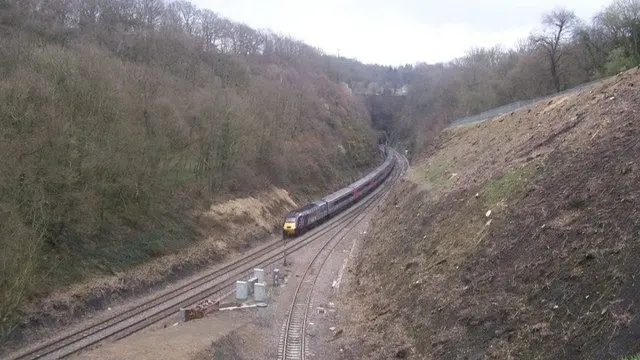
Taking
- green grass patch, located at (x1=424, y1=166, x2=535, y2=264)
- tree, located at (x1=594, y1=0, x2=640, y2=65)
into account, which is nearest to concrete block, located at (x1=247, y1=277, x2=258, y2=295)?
green grass patch, located at (x1=424, y1=166, x2=535, y2=264)

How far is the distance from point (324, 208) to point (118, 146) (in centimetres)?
1882

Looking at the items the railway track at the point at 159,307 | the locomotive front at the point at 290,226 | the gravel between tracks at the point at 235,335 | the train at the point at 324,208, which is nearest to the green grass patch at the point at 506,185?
the gravel between tracks at the point at 235,335

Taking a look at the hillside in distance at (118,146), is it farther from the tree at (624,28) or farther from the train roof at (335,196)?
the tree at (624,28)

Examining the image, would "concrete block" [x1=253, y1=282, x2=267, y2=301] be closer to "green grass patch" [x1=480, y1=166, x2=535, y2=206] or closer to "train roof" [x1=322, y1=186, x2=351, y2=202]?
"green grass patch" [x1=480, y1=166, x2=535, y2=206]

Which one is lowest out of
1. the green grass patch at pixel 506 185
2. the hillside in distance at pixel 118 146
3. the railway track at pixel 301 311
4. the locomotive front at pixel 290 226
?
the railway track at pixel 301 311

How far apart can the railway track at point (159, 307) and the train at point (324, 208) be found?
1576mm

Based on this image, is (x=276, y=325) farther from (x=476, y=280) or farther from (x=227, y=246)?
(x=227, y=246)

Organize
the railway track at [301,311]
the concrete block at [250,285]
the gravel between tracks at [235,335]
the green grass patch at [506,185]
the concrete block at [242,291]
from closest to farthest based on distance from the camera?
1. the gravel between tracks at [235,335]
2. the railway track at [301,311]
3. the green grass patch at [506,185]
4. the concrete block at [242,291]
5. the concrete block at [250,285]

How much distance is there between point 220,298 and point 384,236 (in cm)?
931

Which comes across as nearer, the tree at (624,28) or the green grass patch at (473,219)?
the green grass patch at (473,219)

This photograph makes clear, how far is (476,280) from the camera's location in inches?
615

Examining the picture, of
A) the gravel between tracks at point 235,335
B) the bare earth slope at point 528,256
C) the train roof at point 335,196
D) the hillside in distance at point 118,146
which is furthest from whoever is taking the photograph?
the train roof at point 335,196

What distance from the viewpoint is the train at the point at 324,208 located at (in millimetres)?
37906

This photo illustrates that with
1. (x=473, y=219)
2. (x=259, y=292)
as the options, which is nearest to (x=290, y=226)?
(x=259, y=292)
